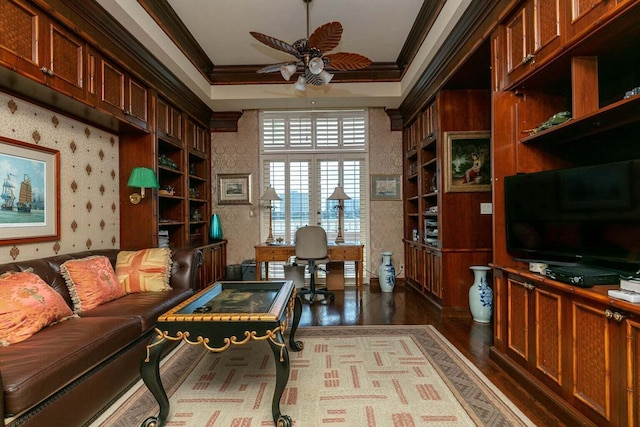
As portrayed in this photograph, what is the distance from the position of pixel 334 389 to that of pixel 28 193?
280 centimetres

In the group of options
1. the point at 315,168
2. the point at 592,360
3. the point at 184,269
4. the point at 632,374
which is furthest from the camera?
the point at 315,168

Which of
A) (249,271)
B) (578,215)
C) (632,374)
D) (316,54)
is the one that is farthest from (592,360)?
(249,271)

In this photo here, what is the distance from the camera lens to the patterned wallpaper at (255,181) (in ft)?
18.6

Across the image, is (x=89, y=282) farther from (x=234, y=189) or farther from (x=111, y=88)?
(x=234, y=189)

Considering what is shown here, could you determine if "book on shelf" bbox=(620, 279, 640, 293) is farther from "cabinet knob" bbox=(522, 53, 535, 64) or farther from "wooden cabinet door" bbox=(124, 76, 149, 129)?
"wooden cabinet door" bbox=(124, 76, 149, 129)

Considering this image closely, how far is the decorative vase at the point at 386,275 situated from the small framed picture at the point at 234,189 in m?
2.50

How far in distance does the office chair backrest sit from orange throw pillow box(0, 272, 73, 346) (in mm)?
2704

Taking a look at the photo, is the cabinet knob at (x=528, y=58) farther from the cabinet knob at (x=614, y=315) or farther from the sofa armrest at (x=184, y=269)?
the sofa armrest at (x=184, y=269)

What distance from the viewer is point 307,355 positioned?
2.79 m

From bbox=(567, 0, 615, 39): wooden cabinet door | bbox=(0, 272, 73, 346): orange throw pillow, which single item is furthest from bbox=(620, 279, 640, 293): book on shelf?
bbox=(0, 272, 73, 346): orange throw pillow

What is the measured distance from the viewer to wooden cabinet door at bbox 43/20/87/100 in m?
2.38

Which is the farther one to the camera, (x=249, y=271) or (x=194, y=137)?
(x=249, y=271)

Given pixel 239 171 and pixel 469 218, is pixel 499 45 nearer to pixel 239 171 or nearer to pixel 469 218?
pixel 469 218

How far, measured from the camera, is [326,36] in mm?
2871
